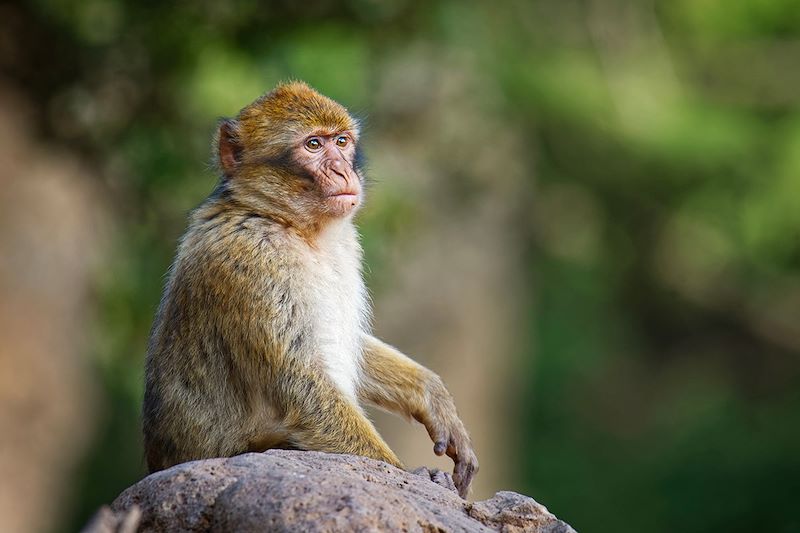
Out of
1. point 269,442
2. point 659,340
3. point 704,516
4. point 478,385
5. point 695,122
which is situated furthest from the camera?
point 659,340

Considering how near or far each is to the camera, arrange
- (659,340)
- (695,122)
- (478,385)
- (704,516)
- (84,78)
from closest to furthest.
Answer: (84,78) → (695,122) → (478,385) → (704,516) → (659,340)

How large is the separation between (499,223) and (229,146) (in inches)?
515

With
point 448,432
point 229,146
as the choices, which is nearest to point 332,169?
point 229,146

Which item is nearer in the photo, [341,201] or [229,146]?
[341,201]

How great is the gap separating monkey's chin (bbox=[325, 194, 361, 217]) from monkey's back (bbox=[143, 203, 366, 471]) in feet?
1.16

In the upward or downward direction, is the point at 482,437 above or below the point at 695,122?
below

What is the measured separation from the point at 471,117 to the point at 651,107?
2.06 metres

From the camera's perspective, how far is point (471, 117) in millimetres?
18297

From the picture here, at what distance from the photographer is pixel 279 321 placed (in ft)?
21.8

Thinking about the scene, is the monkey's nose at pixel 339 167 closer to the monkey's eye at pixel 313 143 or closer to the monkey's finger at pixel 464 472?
the monkey's eye at pixel 313 143

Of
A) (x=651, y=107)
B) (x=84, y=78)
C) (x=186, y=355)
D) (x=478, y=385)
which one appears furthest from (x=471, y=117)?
(x=186, y=355)

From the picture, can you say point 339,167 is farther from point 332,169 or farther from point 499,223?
point 499,223

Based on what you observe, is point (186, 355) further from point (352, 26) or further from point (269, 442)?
point (352, 26)

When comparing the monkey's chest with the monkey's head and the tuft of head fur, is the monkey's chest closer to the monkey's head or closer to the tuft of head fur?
the monkey's head
